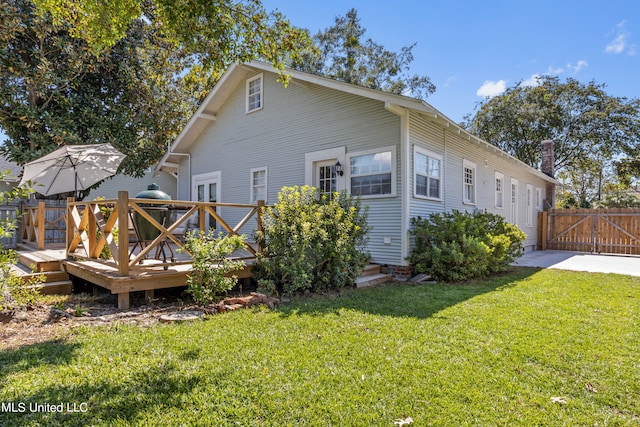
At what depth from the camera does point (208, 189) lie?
479 inches

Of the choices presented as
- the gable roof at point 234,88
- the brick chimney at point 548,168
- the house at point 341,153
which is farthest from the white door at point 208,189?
the brick chimney at point 548,168

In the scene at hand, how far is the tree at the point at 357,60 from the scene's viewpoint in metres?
21.4

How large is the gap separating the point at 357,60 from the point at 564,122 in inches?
537

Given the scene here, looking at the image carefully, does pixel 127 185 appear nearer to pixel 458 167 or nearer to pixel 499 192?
pixel 458 167

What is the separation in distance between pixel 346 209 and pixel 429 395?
13.6ft

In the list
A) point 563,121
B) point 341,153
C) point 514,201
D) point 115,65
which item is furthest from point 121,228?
point 563,121

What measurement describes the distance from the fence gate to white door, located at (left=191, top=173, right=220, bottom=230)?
13755 millimetres

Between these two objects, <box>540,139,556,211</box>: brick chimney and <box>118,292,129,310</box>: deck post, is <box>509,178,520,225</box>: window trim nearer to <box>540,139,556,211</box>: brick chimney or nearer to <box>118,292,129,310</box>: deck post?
<box>540,139,556,211</box>: brick chimney

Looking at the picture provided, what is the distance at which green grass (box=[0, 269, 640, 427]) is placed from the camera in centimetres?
223

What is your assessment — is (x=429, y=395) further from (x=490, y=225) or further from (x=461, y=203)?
(x=461, y=203)

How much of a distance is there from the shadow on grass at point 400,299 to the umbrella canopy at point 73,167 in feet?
17.9

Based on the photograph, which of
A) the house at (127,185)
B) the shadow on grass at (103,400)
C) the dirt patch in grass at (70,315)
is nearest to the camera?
the shadow on grass at (103,400)

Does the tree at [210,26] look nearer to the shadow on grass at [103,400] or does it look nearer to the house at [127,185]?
the shadow on grass at [103,400]

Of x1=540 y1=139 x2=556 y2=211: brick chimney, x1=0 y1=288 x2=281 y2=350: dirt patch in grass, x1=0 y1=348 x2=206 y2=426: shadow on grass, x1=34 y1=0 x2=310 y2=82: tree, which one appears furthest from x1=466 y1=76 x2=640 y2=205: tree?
x1=0 y1=348 x2=206 y2=426: shadow on grass
